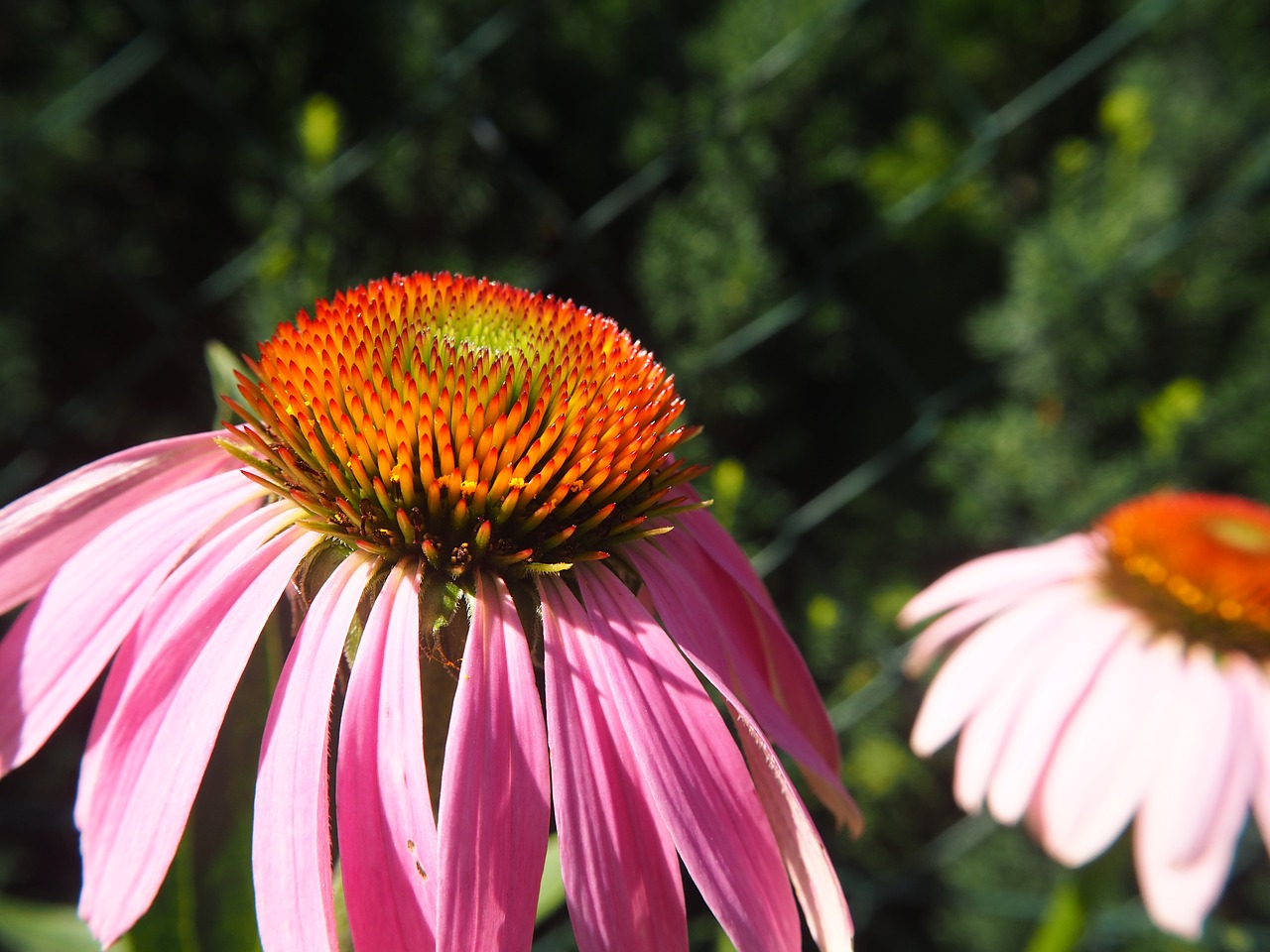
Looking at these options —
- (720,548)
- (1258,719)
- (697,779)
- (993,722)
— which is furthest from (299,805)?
(1258,719)

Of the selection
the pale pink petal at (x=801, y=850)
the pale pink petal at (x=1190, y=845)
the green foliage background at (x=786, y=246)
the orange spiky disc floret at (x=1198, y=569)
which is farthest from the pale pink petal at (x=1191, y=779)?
the pale pink petal at (x=801, y=850)

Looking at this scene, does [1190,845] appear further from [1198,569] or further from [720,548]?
[720,548]

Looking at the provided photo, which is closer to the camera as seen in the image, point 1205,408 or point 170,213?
point 170,213

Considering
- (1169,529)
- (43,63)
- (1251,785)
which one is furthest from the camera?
(43,63)

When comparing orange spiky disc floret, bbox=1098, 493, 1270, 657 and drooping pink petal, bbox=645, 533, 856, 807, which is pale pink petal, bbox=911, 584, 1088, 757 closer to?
orange spiky disc floret, bbox=1098, 493, 1270, 657

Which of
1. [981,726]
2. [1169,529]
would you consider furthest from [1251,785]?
[1169,529]

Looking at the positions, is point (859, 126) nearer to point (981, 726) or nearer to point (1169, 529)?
point (1169, 529)
